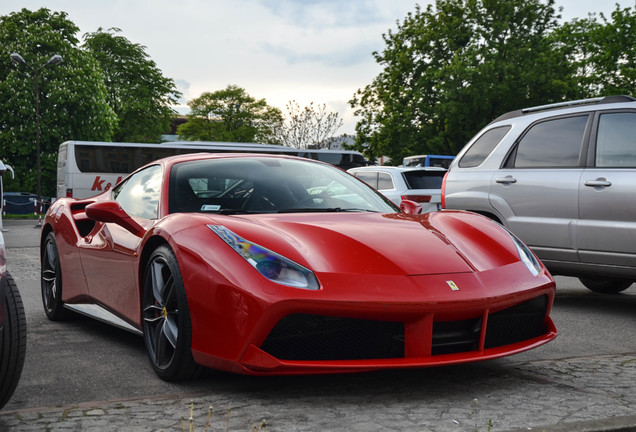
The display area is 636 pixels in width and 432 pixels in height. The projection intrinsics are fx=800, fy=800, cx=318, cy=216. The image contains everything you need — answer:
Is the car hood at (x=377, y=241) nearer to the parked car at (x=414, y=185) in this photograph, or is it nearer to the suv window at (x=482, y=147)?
the suv window at (x=482, y=147)

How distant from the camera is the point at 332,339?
3549mm

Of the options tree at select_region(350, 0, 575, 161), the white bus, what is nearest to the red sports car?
the white bus

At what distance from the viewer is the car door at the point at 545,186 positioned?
267 inches

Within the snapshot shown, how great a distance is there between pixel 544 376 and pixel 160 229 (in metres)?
2.14

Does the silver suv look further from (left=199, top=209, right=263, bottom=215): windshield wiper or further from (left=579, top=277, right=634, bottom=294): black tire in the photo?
(left=199, top=209, right=263, bottom=215): windshield wiper

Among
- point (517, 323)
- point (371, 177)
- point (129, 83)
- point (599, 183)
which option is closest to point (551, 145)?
point (599, 183)

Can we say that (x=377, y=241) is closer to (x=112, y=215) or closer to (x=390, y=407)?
(x=390, y=407)

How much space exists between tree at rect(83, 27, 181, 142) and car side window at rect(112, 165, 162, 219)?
173ft

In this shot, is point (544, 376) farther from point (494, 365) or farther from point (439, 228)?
point (439, 228)

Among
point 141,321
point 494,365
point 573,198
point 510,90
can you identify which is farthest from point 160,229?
point 510,90

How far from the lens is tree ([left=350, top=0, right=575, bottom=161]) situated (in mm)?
40531

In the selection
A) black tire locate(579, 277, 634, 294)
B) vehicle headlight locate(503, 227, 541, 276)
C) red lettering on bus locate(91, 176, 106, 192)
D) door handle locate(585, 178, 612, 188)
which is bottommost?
red lettering on bus locate(91, 176, 106, 192)

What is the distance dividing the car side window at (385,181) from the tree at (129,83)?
1680 inches

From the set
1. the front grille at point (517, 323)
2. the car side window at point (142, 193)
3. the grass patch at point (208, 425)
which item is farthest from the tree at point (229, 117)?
the grass patch at point (208, 425)
